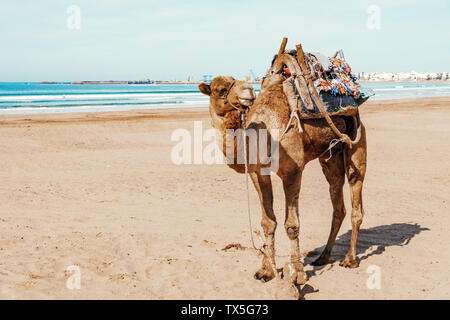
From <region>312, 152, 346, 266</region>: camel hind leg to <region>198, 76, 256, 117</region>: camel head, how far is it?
9.10 ft

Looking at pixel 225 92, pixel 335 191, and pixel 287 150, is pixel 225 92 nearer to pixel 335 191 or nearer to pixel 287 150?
pixel 287 150

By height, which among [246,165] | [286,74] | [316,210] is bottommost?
[316,210]

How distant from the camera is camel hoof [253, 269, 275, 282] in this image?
6254mm

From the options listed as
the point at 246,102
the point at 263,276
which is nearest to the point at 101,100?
the point at 263,276

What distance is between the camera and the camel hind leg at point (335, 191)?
23.3 feet

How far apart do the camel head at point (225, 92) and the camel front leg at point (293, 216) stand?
4.58 ft

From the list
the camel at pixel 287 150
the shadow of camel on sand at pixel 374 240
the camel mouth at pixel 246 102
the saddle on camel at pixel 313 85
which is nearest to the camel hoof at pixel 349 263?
the camel at pixel 287 150

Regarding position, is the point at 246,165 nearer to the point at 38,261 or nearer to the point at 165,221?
the point at 38,261

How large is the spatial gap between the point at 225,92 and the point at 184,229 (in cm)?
428

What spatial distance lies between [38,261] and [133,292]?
173cm

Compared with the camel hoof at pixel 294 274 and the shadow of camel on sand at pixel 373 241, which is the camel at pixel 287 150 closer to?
the camel hoof at pixel 294 274

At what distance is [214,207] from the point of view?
10.1m

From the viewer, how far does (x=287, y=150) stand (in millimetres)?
5605
